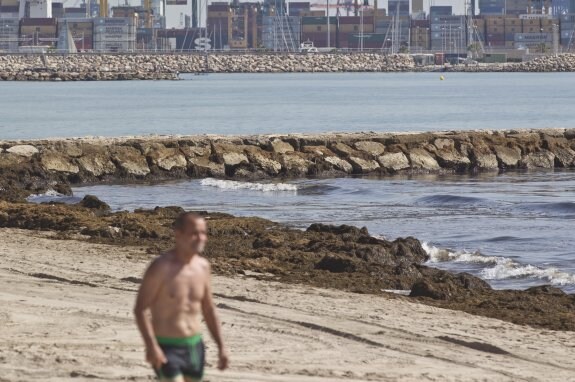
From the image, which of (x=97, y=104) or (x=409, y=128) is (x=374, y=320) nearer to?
(x=409, y=128)

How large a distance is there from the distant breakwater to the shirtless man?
69.2 ft

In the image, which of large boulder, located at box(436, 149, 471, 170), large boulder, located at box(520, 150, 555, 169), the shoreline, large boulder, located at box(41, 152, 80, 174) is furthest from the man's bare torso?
large boulder, located at box(520, 150, 555, 169)

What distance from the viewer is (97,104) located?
9644 centimetres

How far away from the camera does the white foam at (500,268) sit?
1706 cm

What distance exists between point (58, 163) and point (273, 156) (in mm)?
5652

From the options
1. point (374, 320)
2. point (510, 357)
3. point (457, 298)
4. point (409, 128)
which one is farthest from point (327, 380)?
point (409, 128)

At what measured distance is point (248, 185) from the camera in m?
30.7

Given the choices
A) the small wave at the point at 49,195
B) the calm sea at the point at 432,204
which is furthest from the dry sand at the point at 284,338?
the small wave at the point at 49,195

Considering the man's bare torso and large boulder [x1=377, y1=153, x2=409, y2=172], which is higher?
the man's bare torso

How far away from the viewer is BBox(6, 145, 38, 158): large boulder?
3073 cm

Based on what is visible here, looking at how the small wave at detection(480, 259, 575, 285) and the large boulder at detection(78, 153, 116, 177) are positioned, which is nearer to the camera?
the small wave at detection(480, 259, 575, 285)

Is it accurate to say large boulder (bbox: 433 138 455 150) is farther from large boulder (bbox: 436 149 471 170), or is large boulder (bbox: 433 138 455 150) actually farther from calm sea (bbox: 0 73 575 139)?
calm sea (bbox: 0 73 575 139)

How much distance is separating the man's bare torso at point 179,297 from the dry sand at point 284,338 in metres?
2.55

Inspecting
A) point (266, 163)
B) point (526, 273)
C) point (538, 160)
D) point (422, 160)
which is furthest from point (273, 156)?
point (526, 273)
